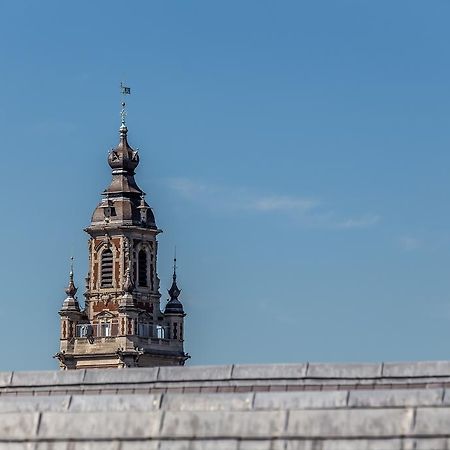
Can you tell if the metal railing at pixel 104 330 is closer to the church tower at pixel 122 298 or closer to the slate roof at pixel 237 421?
the church tower at pixel 122 298

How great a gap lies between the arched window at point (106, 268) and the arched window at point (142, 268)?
2.66 metres

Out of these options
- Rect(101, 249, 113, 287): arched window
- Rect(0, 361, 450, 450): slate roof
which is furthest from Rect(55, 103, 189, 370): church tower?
Rect(0, 361, 450, 450): slate roof

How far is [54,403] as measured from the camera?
116 ft

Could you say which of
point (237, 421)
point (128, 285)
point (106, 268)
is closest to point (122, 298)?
point (128, 285)

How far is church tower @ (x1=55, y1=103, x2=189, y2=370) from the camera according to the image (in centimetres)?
15850

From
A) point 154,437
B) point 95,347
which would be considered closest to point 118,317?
point 95,347

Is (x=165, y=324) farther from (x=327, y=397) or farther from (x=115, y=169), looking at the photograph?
(x=327, y=397)

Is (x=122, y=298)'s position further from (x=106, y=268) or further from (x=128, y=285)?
(x=106, y=268)

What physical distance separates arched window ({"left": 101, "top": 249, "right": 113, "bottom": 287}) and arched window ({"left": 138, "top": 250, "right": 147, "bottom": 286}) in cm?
266

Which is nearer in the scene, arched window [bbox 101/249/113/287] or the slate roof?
the slate roof

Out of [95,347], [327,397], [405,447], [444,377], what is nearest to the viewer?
[405,447]

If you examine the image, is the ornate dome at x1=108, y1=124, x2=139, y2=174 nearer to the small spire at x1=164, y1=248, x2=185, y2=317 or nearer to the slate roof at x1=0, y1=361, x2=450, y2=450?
the small spire at x1=164, y1=248, x2=185, y2=317

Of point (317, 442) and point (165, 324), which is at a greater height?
point (165, 324)

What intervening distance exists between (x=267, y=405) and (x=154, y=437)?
1.87m
